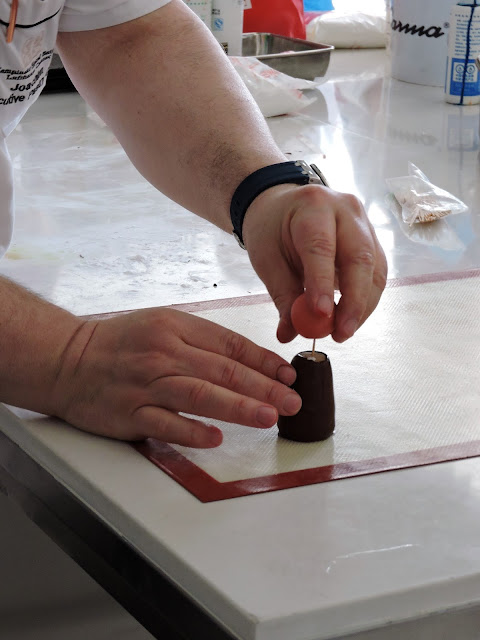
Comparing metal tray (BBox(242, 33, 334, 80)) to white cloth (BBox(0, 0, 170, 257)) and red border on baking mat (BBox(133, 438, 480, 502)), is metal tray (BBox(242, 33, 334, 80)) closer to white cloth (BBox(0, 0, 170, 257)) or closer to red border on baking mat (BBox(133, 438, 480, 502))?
white cloth (BBox(0, 0, 170, 257))

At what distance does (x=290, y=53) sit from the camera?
2.25 meters

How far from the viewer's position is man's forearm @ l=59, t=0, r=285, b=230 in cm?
116

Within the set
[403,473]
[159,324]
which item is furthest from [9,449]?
[403,473]

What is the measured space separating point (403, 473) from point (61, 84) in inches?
71.1

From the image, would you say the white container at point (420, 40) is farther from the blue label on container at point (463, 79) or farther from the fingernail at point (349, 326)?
the fingernail at point (349, 326)

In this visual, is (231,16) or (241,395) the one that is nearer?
(241,395)

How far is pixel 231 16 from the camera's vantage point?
226 cm

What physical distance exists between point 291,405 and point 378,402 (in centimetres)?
13

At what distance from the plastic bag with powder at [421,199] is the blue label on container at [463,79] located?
0.65 m

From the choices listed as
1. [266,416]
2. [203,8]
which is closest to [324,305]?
[266,416]

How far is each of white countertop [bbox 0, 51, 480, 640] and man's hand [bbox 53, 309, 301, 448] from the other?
3 centimetres

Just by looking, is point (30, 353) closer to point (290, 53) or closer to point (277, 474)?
point (277, 474)

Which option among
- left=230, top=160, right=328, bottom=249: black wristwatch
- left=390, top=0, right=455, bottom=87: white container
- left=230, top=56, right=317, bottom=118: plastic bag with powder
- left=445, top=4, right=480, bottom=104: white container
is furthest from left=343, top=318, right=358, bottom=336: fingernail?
left=390, top=0, right=455, bottom=87: white container

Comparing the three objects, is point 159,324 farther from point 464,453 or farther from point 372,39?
point 372,39
